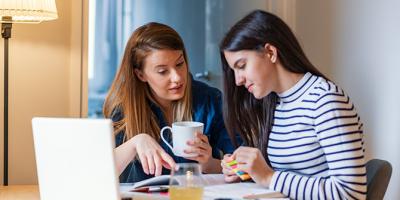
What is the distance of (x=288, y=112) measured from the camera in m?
1.72

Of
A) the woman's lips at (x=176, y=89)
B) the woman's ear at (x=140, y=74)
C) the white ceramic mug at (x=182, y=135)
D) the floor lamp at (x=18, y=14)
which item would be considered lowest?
the white ceramic mug at (x=182, y=135)

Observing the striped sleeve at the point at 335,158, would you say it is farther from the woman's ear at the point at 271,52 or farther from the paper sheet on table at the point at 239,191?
the woman's ear at the point at 271,52

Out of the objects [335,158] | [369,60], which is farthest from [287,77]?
[369,60]

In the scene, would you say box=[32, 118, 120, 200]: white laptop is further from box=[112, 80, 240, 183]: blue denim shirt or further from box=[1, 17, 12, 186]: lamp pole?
box=[1, 17, 12, 186]: lamp pole

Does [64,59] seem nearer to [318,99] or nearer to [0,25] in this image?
[0,25]

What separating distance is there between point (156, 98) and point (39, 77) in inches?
26.0

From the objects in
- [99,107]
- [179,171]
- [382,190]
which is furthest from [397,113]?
[99,107]

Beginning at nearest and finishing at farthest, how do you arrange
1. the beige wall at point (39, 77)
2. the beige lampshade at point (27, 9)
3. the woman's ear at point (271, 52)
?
the woman's ear at point (271, 52) < the beige lampshade at point (27, 9) < the beige wall at point (39, 77)

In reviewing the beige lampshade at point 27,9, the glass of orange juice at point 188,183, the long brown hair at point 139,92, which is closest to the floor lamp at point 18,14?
the beige lampshade at point 27,9

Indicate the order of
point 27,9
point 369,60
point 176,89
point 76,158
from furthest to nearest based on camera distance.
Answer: point 369,60, point 27,9, point 176,89, point 76,158

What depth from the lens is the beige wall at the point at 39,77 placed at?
2498 mm

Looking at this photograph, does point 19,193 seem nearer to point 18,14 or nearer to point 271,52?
point 18,14

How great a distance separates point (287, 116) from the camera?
1726 mm

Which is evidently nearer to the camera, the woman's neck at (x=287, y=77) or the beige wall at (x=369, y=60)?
the woman's neck at (x=287, y=77)
